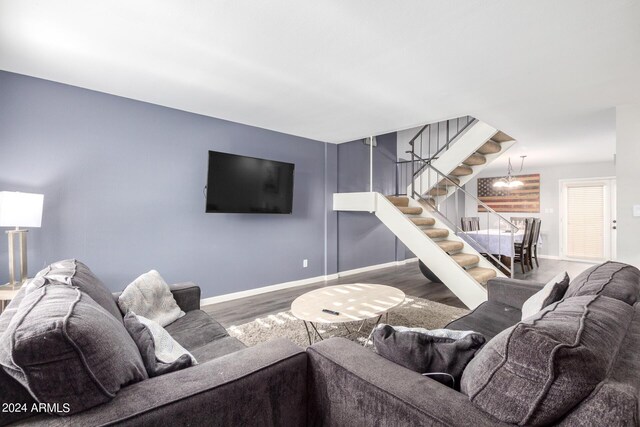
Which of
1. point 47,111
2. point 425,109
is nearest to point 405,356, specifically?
point 425,109

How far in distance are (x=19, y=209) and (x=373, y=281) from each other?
4352 millimetres

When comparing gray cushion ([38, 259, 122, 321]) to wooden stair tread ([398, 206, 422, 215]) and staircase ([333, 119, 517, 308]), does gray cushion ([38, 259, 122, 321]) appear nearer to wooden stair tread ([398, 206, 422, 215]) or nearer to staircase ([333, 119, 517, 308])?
staircase ([333, 119, 517, 308])

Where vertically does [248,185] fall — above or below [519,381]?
above

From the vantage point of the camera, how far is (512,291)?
2434 millimetres

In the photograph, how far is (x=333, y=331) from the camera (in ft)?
9.57

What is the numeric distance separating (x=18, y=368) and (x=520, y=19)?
105 inches

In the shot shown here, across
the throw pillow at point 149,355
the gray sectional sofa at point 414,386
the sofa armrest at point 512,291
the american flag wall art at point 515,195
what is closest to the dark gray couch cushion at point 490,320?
the sofa armrest at point 512,291

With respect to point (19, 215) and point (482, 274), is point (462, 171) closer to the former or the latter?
point (482, 274)

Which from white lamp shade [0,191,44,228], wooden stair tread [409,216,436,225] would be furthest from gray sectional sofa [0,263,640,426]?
wooden stair tread [409,216,436,225]

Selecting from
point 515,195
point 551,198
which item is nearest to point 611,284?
point 551,198

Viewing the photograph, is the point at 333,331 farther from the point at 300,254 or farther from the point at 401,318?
the point at 300,254

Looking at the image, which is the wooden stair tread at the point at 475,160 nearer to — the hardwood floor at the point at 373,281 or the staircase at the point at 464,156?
the staircase at the point at 464,156

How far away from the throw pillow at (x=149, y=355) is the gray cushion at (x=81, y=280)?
10.2 inches

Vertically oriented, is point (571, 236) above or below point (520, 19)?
below
